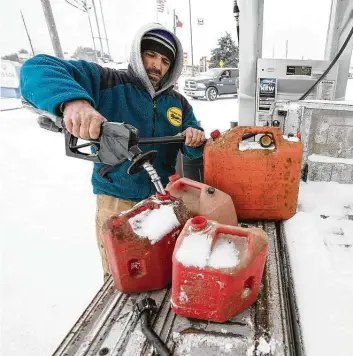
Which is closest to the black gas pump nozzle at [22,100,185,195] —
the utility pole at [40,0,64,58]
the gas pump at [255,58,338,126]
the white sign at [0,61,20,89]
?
the gas pump at [255,58,338,126]

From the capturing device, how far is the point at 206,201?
1258 millimetres

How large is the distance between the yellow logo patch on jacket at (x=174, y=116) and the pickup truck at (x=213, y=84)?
11.2 m

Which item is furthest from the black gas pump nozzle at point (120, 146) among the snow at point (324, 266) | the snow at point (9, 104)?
the snow at point (9, 104)

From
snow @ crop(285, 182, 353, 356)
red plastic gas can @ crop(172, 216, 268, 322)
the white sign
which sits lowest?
snow @ crop(285, 182, 353, 356)

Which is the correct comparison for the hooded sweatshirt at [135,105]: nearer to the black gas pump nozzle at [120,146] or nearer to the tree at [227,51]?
the black gas pump nozzle at [120,146]

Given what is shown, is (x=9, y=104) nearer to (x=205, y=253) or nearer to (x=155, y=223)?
(x=155, y=223)

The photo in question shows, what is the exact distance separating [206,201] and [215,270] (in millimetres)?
453

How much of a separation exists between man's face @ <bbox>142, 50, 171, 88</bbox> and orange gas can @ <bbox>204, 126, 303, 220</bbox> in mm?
681

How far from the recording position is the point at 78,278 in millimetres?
2520

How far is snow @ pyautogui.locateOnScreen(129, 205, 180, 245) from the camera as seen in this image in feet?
3.31

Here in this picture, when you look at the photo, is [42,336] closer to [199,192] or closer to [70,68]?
[199,192]

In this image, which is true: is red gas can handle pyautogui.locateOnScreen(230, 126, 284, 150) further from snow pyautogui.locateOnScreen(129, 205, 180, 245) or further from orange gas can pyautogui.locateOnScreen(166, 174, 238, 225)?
snow pyautogui.locateOnScreen(129, 205, 180, 245)

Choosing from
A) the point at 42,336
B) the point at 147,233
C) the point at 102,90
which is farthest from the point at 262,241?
the point at 42,336

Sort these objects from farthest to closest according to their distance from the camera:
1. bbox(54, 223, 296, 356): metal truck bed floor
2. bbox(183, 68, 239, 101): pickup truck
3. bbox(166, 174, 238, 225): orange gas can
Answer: bbox(183, 68, 239, 101): pickup truck
bbox(166, 174, 238, 225): orange gas can
bbox(54, 223, 296, 356): metal truck bed floor
